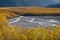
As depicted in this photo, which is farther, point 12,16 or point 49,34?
point 12,16

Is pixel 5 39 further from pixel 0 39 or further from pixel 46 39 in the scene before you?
pixel 46 39

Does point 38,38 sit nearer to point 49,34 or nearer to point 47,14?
point 49,34

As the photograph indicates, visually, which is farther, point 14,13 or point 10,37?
point 14,13

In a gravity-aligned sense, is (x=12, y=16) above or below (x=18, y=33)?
below

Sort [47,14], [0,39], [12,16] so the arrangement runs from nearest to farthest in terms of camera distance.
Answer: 1. [0,39]
2. [12,16]
3. [47,14]

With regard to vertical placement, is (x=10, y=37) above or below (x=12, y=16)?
above

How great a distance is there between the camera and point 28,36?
5.70 metres

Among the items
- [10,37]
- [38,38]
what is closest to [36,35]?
[38,38]

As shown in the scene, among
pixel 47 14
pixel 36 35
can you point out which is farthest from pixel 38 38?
pixel 47 14

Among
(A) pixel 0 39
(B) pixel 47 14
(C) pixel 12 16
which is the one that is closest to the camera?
(A) pixel 0 39

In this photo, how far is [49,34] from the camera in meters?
5.81

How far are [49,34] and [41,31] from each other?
0.56ft

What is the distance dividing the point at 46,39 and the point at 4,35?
2.82 feet

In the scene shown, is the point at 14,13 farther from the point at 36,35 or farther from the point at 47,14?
the point at 36,35
